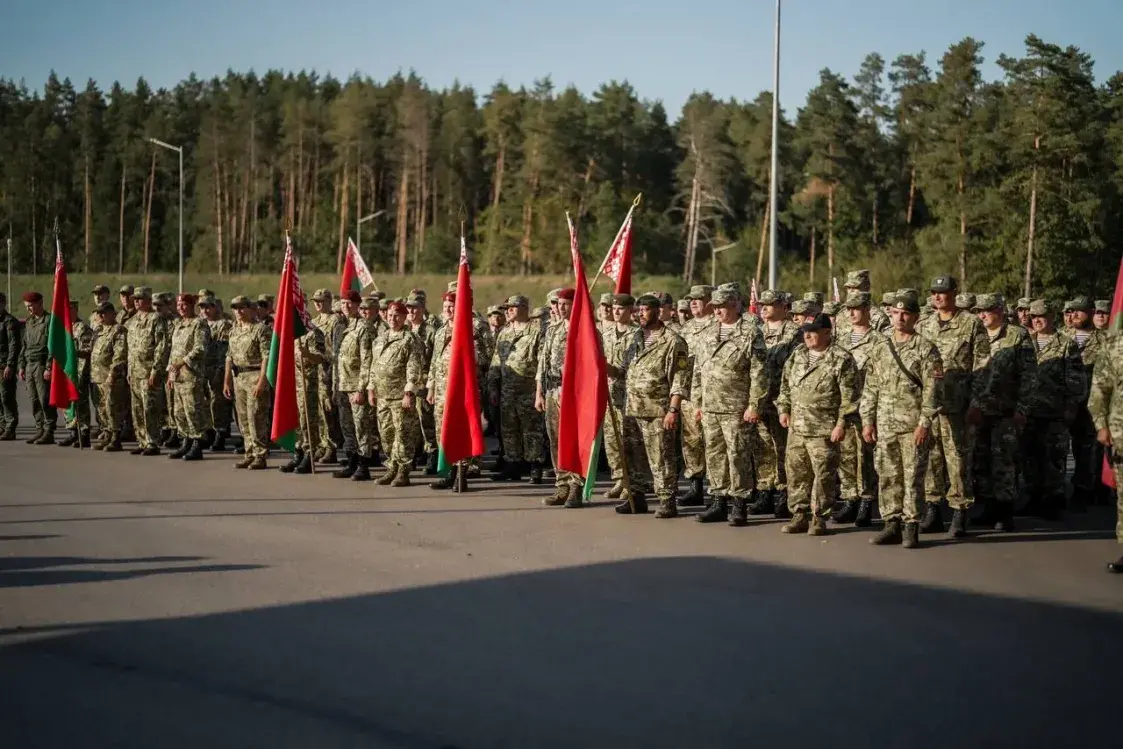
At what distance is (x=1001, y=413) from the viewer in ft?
37.5

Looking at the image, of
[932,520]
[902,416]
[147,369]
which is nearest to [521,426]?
[932,520]

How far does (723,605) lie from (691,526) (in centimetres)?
320

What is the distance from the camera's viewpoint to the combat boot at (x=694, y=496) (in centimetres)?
1248

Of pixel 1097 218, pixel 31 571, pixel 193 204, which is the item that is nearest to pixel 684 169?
pixel 1097 218

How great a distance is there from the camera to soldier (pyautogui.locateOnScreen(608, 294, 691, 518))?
1168cm

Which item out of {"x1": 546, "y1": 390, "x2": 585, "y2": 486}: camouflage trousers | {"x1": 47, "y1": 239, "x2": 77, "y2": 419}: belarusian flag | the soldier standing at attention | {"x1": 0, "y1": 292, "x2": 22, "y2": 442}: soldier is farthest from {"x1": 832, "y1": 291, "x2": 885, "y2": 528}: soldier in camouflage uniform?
{"x1": 0, "y1": 292, "x2": 22, "y2": 442}: soldier

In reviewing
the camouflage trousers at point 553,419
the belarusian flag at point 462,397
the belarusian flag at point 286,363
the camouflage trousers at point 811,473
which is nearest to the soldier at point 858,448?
the camouflage trousers at point 811,473

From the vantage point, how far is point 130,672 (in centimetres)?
645

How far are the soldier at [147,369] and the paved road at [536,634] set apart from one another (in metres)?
5.13

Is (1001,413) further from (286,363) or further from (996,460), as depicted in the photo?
(286,363)

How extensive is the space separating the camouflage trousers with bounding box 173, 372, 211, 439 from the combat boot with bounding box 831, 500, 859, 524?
8495 mm

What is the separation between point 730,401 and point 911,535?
82.9 inches

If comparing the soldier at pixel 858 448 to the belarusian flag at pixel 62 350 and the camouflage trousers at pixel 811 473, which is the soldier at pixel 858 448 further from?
the belarusian flag at pixel 62 350

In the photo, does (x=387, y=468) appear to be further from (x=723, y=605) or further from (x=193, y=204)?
(x=193, y=204)
